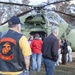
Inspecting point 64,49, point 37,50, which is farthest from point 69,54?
point 37,50

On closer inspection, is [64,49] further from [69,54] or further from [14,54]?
[14,54]

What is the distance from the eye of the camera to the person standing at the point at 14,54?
544 cm

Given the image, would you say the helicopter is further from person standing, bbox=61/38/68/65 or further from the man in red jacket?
the man in red jacket

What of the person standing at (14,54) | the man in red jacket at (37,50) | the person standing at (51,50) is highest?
the person standing at (14,54)

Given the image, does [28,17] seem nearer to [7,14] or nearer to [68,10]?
[7,14]

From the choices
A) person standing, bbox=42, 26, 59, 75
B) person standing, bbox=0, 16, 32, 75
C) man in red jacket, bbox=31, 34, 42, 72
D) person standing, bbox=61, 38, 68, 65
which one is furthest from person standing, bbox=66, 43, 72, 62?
person standing, bbox=0, 16, 32, 75

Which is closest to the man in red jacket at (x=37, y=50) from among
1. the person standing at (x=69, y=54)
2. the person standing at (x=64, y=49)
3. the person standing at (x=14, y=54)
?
the person standing at (x=64, y=49)

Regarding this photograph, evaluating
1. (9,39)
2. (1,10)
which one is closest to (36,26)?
(9,39)

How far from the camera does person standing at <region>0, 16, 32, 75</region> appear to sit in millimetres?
5438

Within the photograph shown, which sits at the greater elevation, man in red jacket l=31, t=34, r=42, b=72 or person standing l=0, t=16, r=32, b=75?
person standing l=0, t=16, r=32, b=75

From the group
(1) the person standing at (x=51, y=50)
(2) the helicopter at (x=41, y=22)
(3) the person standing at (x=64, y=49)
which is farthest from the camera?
(3) the person standing at (x=64, y=49)

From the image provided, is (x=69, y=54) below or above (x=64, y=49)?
below

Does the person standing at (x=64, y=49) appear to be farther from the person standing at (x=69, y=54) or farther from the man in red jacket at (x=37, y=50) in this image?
the man in red jacket at (x=37, y=50)

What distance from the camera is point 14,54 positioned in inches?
216
